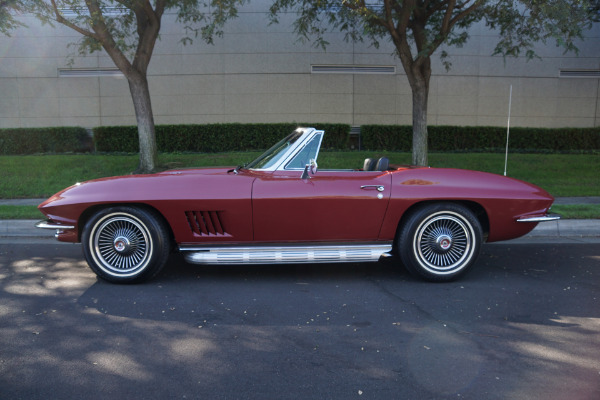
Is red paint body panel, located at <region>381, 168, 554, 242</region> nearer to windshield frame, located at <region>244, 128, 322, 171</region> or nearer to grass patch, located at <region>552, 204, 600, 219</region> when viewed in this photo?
windshield frame, located at <region>244, 128, 322, 171</region>

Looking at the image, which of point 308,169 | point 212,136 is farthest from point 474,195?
point 212,136

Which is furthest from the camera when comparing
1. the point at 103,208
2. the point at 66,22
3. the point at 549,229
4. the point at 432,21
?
the point at 432,21

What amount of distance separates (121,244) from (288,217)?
162 cm

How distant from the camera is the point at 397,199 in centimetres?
467

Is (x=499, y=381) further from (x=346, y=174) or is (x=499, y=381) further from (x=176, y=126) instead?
(x=176, y=126)

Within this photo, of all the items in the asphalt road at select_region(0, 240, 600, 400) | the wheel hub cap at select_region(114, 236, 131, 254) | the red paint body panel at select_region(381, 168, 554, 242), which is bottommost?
the asphalt road at select_region(0, 240, 600, 400)

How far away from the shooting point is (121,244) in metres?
4.65

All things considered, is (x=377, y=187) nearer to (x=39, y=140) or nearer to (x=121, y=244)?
(x=121, y=244)

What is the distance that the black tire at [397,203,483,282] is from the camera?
4727mm

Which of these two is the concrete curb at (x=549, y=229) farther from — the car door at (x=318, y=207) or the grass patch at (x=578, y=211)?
the car door at (x=318, y=207)

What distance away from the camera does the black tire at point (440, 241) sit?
473cm

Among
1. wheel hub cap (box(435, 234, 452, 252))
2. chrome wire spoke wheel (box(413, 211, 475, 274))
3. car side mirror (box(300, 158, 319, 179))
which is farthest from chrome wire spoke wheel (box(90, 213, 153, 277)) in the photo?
wheel hub cap (box(435, 234, 452, 252))

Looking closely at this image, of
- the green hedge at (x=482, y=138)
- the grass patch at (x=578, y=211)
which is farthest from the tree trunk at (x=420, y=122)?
the green hedge at (x=482, y=138)

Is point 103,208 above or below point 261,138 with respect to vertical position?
below
